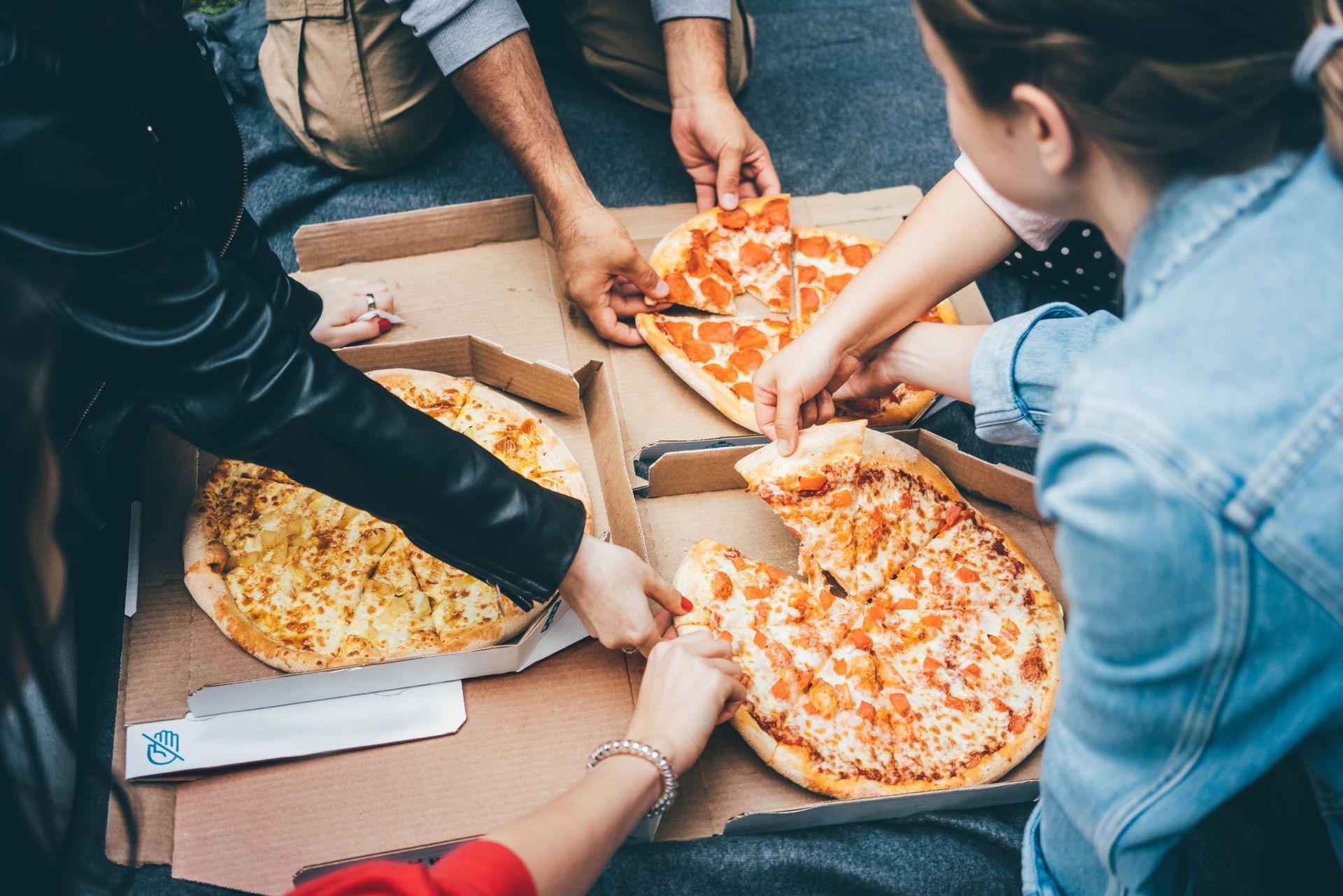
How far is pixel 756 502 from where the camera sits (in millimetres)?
2182

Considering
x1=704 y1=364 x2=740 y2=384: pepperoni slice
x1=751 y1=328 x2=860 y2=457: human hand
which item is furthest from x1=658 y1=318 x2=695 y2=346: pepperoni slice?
x1=751 y1=328 x2=860 y2=457: human hand

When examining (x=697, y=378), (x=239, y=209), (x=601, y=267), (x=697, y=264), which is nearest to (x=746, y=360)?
(x=697, y=378)

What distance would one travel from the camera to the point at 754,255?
2643 millimetres

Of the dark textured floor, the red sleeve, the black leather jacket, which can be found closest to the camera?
the red sleeve

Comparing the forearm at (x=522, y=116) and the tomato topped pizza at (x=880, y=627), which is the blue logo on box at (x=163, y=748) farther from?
the forearm at (x=522, y=116)

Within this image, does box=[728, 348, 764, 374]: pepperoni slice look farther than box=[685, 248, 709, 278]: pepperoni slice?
No

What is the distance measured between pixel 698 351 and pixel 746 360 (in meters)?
0.14

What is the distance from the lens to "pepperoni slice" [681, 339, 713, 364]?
92.8 inches

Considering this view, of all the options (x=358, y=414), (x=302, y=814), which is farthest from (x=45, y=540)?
(x=302, y=814)

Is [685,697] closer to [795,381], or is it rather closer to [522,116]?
[795,381]

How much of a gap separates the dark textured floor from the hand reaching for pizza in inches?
51.1

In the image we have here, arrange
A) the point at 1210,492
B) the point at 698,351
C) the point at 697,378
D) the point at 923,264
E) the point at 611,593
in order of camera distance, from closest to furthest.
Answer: the point at 1210,492 < the point at 611,593 < the point at 923,264 < the point at 697,378 < the point at 698,351

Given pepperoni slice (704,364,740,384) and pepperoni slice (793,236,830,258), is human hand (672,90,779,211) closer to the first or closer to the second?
pepperoni slice (793,236,830,258)

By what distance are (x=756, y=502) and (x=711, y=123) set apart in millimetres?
1182
